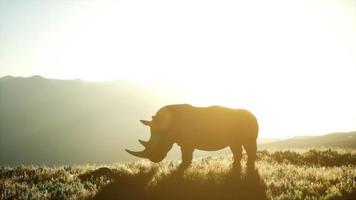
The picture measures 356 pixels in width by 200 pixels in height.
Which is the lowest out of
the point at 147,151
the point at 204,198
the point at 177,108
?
the point at 204,198

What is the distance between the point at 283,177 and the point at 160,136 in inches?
180

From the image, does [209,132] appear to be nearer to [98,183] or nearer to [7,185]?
[98,183]

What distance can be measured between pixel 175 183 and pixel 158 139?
245 cm

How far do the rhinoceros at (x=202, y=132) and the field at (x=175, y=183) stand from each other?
0.76 metres

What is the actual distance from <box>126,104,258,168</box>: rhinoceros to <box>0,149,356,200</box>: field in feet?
2.49

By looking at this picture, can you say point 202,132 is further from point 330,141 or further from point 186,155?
point 330,141

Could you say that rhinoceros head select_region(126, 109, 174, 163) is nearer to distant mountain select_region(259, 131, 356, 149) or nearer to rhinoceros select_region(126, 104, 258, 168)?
rhinoceros select_region(126, 104, 258, 168)

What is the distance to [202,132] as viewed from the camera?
597 inches

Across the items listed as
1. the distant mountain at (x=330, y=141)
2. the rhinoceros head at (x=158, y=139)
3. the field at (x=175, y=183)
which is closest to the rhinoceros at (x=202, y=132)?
the rhinoceros head at (x=158, y=139)

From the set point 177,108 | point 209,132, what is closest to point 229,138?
point 209,132

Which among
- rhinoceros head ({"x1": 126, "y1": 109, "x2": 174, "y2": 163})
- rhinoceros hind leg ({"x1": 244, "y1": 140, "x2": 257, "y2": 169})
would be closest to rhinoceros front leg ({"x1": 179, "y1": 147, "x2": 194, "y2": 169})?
rhinoceros head ({"x1": 126, "y1": 109, "x2": 174, "y2": 163})

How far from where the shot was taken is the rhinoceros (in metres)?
15.1

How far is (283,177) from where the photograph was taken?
13977 millimetres

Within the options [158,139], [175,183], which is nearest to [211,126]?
[158,139]
